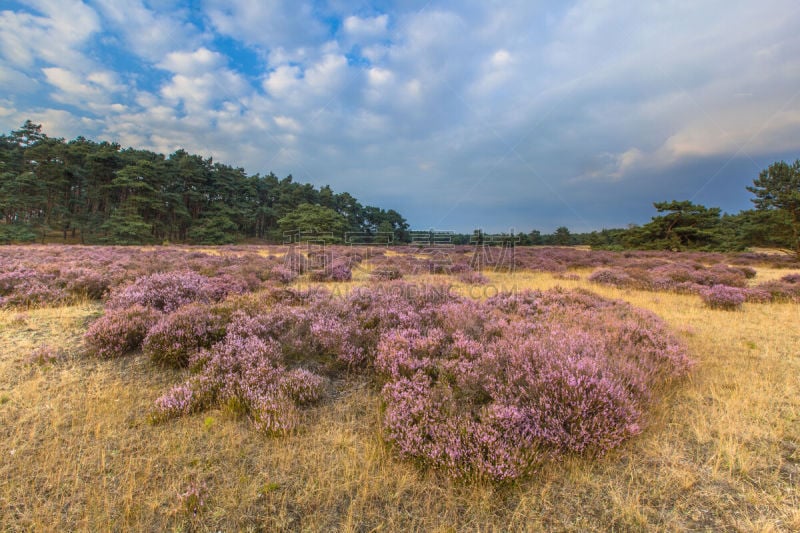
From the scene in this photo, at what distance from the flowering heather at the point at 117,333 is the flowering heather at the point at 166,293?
31.8 inches

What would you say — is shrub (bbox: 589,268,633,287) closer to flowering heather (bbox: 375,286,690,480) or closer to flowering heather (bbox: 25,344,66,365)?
flowering heather (bbox: 375,286,690,480)

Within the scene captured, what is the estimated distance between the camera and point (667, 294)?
9.66 meters

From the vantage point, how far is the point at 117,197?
44.2 m

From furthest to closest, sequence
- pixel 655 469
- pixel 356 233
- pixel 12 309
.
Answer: pixel 356 233 < pixel 12 309 < pixel 655 469

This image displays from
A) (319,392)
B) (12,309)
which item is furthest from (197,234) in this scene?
(319,392)

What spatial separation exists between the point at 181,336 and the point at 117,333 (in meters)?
1.06

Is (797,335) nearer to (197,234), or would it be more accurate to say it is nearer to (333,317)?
(333,317)

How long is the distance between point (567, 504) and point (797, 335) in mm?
7249

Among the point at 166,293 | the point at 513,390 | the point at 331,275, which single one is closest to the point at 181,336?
the point at 166,293

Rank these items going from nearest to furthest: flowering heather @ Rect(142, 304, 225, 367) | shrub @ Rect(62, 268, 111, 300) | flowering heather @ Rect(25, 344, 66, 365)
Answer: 1. flowering heather @ Rect(25, 344, 66, 365)
2. flowering heather @ Rect(142, 304, 225, 367)
3. shrub @ Rect(62, 268, 111, 300)

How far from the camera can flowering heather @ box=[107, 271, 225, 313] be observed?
5.78m

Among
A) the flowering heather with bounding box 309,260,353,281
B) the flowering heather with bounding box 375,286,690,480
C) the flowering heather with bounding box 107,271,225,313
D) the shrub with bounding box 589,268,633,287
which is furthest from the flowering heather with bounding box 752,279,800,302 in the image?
the flowering heather with bounding box 107,271,225,313

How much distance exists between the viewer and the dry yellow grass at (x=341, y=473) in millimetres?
2029

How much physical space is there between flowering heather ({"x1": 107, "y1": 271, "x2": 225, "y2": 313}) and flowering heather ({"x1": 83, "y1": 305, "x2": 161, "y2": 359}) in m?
0.81
